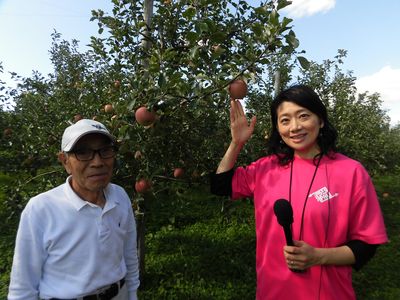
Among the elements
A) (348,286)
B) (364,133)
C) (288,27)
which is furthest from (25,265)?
(364,133)

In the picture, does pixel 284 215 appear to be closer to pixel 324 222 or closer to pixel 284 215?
pixel 284 215

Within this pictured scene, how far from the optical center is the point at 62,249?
140 cm

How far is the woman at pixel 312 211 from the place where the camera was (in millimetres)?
1374

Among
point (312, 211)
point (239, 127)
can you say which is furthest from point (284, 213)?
point (239, 127)

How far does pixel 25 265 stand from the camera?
1.35m

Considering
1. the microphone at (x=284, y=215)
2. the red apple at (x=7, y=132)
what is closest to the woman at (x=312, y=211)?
the microphone at (x=284, y=215)

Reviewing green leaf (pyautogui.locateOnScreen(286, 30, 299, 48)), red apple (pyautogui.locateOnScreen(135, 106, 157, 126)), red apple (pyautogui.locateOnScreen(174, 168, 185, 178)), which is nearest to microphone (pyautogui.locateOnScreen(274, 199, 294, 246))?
green leaf (pyautogui.locateOnScreen(286, 30, 299, 48))

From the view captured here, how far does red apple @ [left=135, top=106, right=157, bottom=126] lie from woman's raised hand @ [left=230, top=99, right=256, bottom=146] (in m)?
0.49

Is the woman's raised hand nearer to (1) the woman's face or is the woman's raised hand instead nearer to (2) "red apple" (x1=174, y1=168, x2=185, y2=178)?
(1) the woman's face

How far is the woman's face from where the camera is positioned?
4.98ft

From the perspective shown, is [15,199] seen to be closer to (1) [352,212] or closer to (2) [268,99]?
(1) [352,212]

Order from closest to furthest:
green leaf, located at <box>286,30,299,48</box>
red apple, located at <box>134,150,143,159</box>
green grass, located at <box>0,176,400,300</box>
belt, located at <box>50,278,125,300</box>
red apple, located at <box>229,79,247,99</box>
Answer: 1. belt, located at <box>50,278,125,300</box>
2. green leaf, located at <box>286,30,299,48</box>
3. red apple, located at <box>229,79,247,99</box>
4. red apple, located at <box>134,150,143,159</box>
5. green grass, located at <box>0,176,400,300</box>

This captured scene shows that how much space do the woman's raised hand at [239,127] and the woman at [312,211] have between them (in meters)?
0.17

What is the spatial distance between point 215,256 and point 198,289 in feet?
3.33
